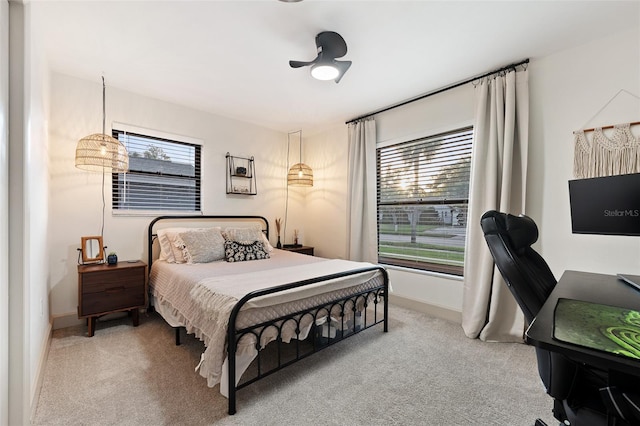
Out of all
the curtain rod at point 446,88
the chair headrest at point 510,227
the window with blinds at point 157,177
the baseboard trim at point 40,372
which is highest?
the curtain rod at point 446,88

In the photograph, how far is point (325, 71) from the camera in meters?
2.37

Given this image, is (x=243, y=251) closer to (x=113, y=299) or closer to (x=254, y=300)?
(x=113, y=299)

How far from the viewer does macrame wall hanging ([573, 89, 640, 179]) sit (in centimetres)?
215

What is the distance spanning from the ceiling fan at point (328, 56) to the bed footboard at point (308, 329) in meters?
1.73

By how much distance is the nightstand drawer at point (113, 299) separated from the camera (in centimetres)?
265

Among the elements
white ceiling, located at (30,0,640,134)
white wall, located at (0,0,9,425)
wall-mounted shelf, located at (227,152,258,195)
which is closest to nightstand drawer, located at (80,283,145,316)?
white wall, located at (0,0,9,425)

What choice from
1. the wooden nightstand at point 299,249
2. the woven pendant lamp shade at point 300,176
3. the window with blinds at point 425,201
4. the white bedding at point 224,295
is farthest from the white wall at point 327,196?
the white bedding at point 224,295

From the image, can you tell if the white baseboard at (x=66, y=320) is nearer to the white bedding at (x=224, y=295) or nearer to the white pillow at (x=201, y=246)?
the white bedding at (x=224, y=295)

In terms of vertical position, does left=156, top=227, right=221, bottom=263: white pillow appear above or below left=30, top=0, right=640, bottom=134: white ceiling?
below

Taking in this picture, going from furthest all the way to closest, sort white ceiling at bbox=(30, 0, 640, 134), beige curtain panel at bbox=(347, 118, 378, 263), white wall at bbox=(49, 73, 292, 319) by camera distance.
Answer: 1. beige curtain panel at bbox=(347, 118, 378, 263)
2. white wall at bbox=(49, 73, 292, 319)
3. white ceiling at bbox=(30, 0, 640, 134)

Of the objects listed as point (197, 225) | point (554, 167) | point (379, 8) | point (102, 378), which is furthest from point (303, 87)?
point (102, 378)

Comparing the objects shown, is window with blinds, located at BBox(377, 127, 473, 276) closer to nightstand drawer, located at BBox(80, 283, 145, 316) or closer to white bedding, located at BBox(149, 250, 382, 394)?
white bedding, located at BBox(149, 250, 382, 394)

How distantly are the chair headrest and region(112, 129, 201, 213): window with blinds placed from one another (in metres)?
3.60

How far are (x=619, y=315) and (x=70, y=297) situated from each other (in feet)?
13.9
